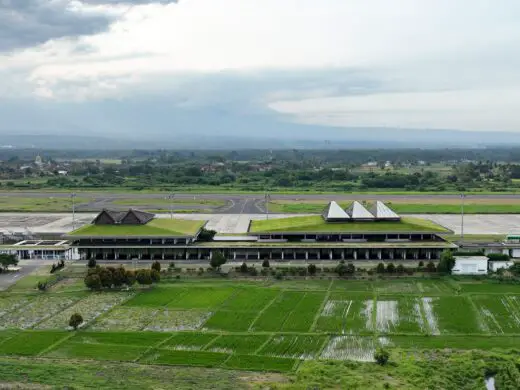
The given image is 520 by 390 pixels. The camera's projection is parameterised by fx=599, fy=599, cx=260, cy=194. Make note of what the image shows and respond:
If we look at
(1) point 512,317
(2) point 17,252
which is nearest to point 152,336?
(1) point 512,317

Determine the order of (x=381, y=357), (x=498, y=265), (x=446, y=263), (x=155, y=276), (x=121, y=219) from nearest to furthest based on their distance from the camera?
(x=381, y=357) → (x=155, y=276) → (x=446, y=263) → (x=498, y=265) → (x=121, y=219)

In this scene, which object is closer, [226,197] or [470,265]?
[470,265]

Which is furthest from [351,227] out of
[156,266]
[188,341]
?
[188,341]

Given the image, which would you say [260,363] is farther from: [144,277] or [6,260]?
[6,260]

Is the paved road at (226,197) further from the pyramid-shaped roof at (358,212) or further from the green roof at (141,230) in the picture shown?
the green roof at (141,230)

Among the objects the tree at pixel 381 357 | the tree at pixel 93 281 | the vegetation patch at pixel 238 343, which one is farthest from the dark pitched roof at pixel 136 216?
the tree at pixel 381 357
